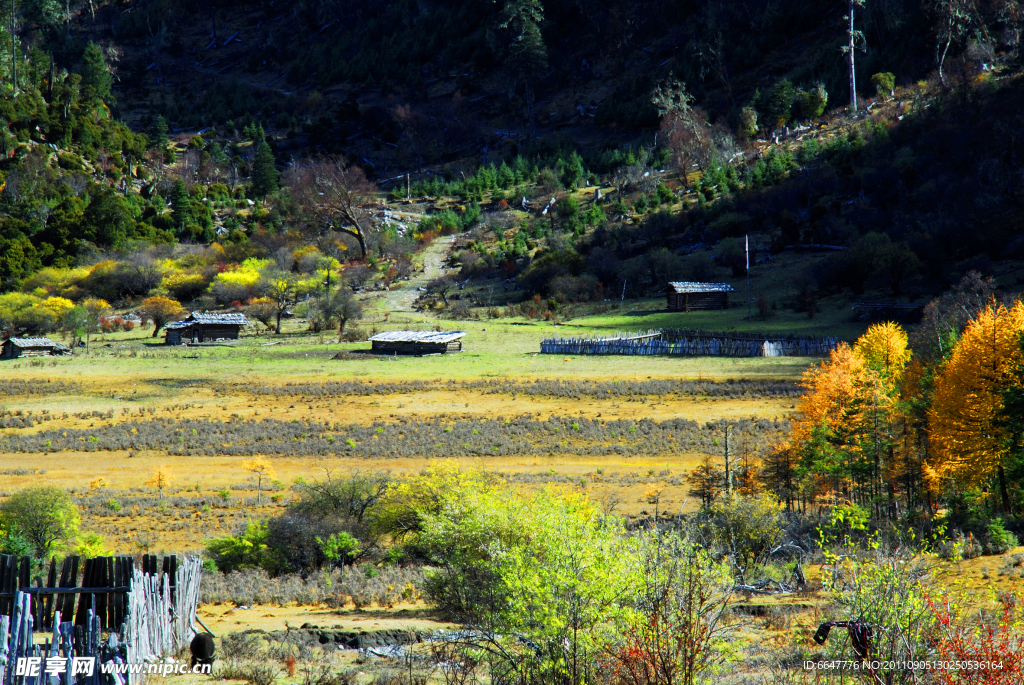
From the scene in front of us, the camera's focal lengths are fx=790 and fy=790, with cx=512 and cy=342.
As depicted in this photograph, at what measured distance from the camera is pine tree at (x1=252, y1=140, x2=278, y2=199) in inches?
4131

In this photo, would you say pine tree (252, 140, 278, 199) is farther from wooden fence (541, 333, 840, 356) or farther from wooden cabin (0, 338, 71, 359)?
wooden fence (541, 333, 840, 356)

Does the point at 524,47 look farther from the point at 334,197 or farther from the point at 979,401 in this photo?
the point at 979,401

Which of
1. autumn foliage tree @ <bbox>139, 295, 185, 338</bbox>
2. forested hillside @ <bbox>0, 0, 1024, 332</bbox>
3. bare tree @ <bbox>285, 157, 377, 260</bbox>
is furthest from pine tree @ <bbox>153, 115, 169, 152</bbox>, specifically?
autumn foliage tree @ <bbox>139, 295, 185, 338</bbox>

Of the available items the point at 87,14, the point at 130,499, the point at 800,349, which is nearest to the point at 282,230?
the point at 800,349

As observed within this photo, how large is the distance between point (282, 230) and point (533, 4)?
68.4 metres

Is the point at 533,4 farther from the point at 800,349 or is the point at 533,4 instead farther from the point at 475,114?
Result: the point at 800,349

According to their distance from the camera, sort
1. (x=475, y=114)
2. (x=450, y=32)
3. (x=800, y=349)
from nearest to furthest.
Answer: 1. (x=800, y=349)
2. (x=475, y=114)
3. (x=450, y=32)

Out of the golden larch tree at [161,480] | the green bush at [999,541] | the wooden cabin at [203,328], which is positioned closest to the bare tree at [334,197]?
the wooden cabin at [203,328]

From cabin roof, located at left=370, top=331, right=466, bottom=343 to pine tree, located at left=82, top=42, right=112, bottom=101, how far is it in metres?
85.4

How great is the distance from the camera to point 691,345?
51.0 m

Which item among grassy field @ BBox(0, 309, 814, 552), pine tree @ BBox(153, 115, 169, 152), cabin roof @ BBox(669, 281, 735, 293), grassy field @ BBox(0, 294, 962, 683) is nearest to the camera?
grassy field @ BBox(0, 294, 962, 683)

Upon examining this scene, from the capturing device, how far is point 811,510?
76.0ft

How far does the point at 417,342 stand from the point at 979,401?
39.9 m

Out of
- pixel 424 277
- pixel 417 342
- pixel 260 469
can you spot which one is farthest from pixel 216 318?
pixel 260 469
